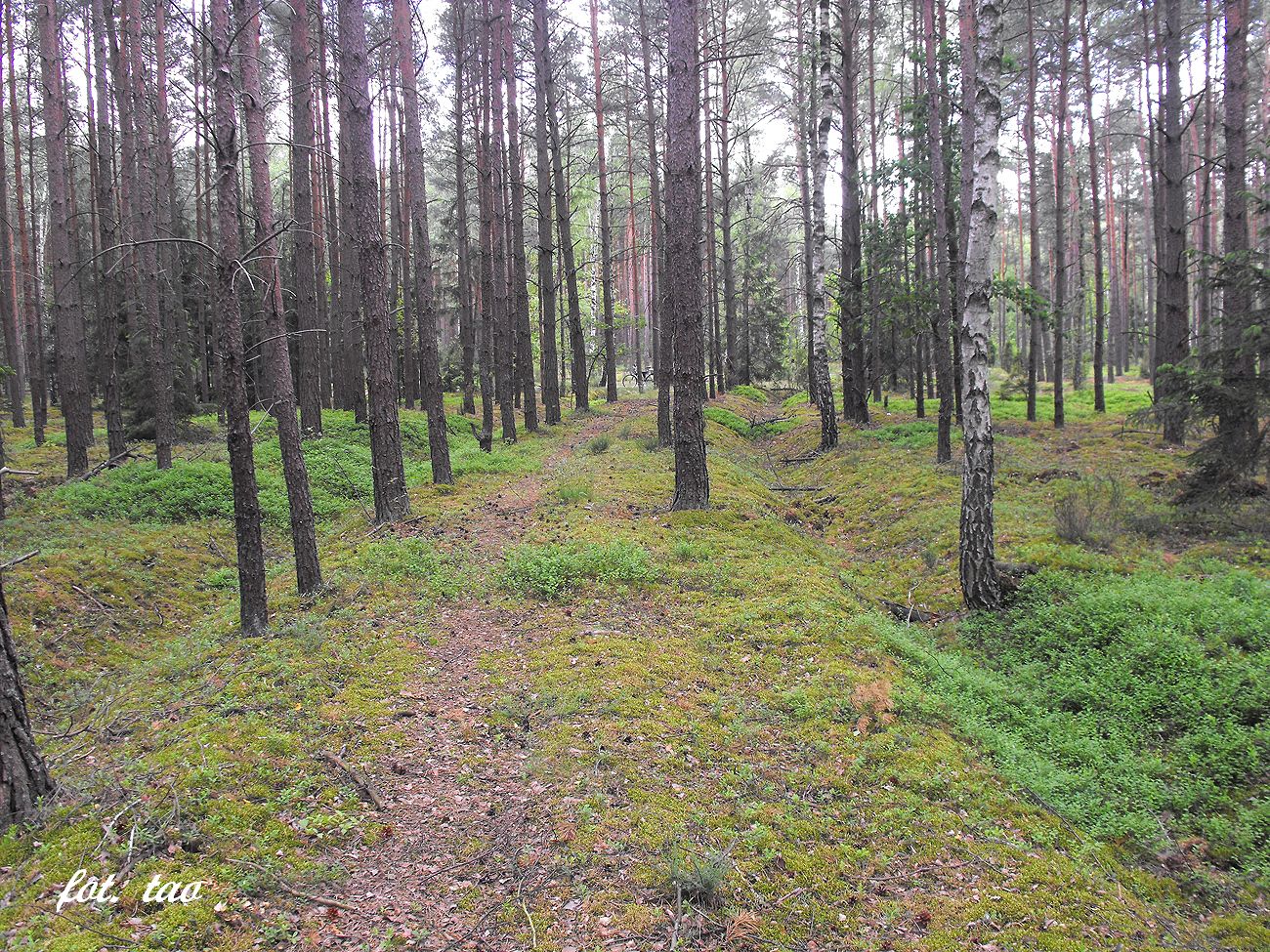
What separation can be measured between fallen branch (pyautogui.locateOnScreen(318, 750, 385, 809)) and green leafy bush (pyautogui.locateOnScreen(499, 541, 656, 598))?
11.6ft

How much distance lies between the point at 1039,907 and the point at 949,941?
2.03ft

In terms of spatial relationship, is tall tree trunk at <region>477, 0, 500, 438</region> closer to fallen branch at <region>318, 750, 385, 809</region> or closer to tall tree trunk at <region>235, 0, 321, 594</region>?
tall tree trunk at <region>235, 0, 321, 594</region>

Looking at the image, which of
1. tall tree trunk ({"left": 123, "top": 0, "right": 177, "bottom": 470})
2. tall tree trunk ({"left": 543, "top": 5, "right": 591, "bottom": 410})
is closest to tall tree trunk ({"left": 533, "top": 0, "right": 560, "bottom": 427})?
tall tree trunk ({"left": 543, "top": 5, "right": 591, "bottom": 410})

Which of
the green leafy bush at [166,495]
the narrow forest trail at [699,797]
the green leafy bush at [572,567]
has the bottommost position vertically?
the narrow forest trail at [699,797]

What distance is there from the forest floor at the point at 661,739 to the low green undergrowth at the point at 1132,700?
0.09ft

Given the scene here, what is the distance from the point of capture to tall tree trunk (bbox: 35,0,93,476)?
13273 mm

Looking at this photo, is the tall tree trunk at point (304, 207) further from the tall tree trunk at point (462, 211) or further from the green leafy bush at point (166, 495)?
the tall tree trunk at point (462, 211)

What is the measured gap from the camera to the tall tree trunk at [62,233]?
43.5 feet

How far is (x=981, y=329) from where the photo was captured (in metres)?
7.79

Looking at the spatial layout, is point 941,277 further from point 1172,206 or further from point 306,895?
point 306,895

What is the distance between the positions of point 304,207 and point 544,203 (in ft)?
24.9

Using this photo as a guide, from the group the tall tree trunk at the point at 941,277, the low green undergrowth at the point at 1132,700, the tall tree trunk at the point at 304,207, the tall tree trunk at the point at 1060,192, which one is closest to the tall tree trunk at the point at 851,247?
the tall tree trunk at the point at 941,277

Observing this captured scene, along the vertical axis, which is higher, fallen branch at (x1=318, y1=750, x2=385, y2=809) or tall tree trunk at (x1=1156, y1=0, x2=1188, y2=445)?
tall tree trunk at (x1=1156, y1=0, x2=1188, y2=445)

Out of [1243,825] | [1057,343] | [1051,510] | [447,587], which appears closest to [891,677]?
[1243,825]
